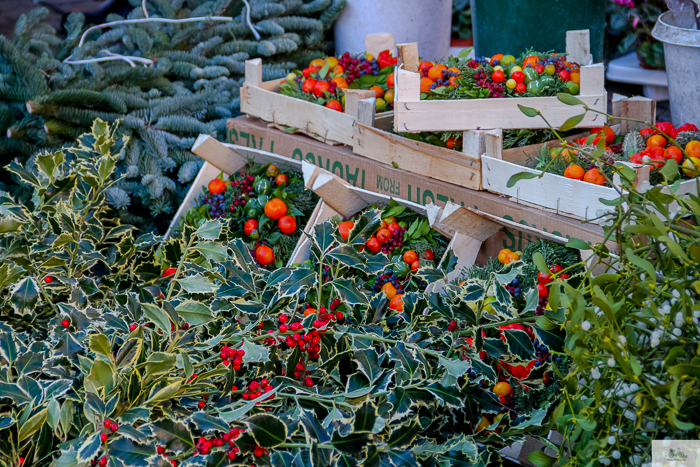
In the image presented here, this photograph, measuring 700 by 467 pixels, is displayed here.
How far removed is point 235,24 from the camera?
2.38 m

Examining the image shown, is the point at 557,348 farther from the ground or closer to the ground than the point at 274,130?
farther from the ground

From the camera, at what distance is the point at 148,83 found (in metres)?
2.12

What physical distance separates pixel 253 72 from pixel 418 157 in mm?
707

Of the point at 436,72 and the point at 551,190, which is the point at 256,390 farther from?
the point at 436,72

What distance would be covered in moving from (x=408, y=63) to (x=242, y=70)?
0.84 metres

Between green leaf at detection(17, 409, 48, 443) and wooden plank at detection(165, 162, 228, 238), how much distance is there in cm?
115

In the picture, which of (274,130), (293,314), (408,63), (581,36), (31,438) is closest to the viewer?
(31,438)

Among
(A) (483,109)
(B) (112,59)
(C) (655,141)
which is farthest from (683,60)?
(B) (112,59)

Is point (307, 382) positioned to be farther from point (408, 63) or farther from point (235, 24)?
point (235, 24)

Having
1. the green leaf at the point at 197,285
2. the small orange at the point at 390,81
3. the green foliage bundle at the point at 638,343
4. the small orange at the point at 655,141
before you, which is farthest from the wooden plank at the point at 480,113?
the green foliage bundle at the point at 638,343

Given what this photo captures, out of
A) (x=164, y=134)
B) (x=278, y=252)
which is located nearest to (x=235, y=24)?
(x=164, y=134)

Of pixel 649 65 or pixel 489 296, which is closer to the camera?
pixel 489 296

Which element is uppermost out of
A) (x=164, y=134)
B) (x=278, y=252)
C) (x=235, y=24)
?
(x=235, y=24)

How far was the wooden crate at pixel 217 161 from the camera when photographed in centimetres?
185
